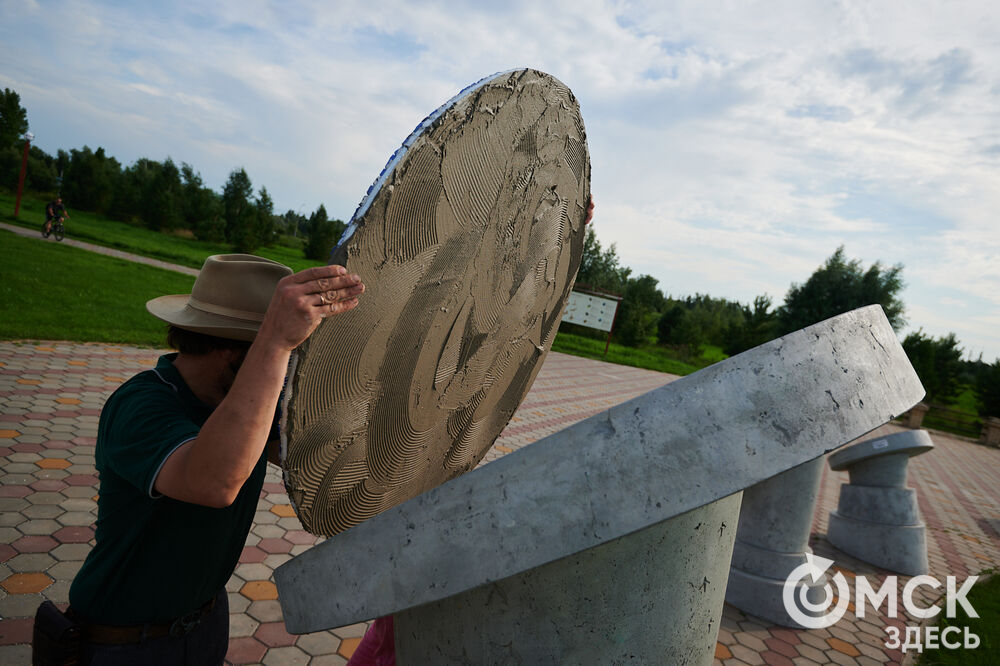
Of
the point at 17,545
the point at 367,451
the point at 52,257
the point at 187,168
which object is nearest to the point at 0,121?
the point at 187,168

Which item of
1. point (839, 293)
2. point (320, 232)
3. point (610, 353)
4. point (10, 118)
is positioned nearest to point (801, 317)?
point (839, 293)

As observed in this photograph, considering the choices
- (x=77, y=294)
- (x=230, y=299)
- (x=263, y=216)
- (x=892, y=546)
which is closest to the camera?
(x=230, y=299)

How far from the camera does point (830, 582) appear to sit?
495cm

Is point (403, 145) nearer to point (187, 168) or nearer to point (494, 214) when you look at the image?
point (494, 214)

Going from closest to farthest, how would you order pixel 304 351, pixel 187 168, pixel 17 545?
1. pixel 304 351
2. pixel 17 545
3. pixel 187 168

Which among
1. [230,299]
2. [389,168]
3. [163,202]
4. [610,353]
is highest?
[163,202]

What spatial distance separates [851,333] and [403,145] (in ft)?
3.07

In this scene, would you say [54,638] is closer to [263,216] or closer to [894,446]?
[894,446]

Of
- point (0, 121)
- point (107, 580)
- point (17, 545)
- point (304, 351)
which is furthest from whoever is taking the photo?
point (0, 121)

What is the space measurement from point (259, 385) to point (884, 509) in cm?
635

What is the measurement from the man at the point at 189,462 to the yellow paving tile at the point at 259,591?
165 centimetres

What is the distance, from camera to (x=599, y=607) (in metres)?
1.13

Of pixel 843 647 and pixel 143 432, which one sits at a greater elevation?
pixel 143 432

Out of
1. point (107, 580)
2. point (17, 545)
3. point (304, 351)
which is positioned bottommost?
point (17, 545)
